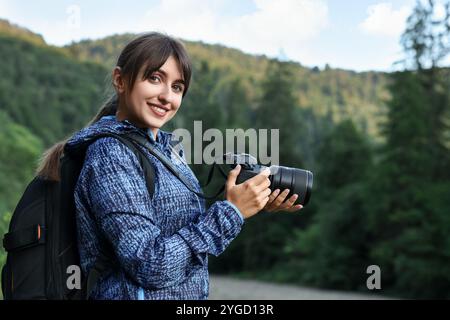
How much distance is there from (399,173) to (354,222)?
19.2 ft

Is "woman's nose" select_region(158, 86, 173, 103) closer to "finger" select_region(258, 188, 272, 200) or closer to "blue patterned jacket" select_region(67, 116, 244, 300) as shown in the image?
"blue patterned jacket" select_region(67, 116, 244, 300)

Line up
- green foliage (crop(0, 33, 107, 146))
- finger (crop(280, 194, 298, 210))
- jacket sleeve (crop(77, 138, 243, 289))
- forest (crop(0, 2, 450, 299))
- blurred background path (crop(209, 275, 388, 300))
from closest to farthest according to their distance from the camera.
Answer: jacket sleeve (crop(77, 138, 243, 289)) < finger (crop(280, 194, 298, 210)) < forest (crop(0, 2, 450, 299)) < blurred background path (crop(209, 275, 388, 300)) < green foliage (crop(0, 33, 107, 146))

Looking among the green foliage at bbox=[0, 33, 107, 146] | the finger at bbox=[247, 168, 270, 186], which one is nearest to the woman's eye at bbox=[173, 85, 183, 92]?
the finger at bbox=[247, 168, 270, 186]

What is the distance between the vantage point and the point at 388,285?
99.9ft

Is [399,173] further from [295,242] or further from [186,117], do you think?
[186,117]

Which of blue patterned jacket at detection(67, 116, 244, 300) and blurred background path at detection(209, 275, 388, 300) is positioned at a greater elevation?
blue patterned jacket at detection(67, 116, 244, 300)

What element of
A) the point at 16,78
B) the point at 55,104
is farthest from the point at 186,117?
the point at 16,78

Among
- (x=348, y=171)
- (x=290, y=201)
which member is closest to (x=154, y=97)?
(x=290, y=201)

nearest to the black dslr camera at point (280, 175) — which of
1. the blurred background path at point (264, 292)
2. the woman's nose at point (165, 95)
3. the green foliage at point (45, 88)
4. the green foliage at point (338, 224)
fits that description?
the woman's nose at point (165, 95)

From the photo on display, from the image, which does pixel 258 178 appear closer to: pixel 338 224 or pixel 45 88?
pixel 338 224

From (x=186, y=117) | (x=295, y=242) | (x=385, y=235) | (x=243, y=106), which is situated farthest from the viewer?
(x=243, y=106)

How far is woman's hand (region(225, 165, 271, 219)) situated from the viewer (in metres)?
1.95

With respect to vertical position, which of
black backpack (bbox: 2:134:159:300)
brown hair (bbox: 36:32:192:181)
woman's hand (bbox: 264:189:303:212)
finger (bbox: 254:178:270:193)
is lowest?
black backpack (bbox: 2:134:159:300)

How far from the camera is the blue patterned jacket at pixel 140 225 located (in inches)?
70.3
